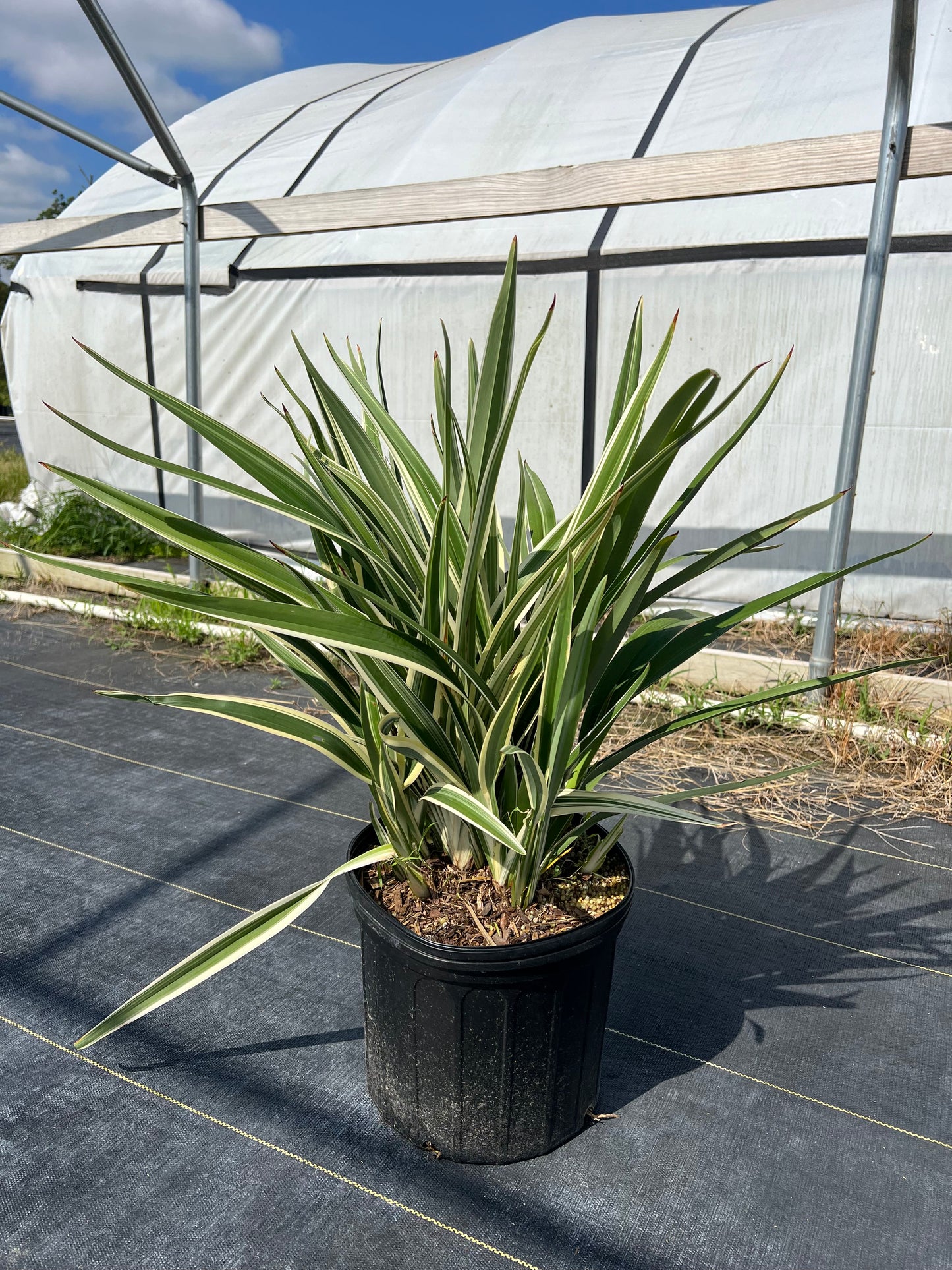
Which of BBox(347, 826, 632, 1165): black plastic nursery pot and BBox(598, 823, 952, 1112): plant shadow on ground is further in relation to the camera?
BBox(598, 823, 952, 1112): plant shadow on ground

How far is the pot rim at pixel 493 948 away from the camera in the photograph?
0.96 meters

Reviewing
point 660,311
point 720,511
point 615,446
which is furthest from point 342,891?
point 660,311

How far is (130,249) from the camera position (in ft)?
15.0

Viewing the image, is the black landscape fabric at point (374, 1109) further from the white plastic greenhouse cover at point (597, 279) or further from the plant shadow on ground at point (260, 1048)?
the white plastic greenhouse cover at point (597, 279)

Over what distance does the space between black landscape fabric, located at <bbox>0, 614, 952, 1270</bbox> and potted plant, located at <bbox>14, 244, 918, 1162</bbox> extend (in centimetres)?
11

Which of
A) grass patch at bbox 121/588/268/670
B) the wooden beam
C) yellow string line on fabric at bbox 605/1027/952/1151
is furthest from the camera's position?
grass patch at bbox 121/588/268/670

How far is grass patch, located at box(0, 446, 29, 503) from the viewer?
5266 mm

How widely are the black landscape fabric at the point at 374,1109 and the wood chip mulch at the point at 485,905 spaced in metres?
0.31

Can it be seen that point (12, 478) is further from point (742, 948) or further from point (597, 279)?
point (742, 948)

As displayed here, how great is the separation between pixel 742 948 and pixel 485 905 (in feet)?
2.22

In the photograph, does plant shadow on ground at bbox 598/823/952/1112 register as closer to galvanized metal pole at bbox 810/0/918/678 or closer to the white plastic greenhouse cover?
galvanized metal pole at bbox 810/0/918/678

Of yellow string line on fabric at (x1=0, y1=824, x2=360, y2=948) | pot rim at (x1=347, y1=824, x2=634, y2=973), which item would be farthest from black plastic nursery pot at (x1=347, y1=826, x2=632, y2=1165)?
yellow string line on fabric at (x1=0, y1=824, x2=360, y2=948)

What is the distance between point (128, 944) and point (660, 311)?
2911 millimetres

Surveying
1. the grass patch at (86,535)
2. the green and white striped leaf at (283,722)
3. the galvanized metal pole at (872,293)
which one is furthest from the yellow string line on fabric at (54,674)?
the galvanized metal pole at (872,293)
